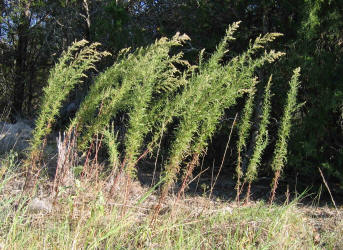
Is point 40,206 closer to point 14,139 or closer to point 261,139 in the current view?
point 261,139

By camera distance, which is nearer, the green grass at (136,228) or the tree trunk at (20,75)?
the green grass at (136,228)

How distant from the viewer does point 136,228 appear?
263cm

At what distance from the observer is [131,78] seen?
117 inches

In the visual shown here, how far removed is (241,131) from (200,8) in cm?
263

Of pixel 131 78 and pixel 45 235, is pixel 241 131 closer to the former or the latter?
pixel 131 78

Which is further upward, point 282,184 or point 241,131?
point 241,131

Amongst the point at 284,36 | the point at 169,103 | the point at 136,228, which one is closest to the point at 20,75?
the point at 284,36

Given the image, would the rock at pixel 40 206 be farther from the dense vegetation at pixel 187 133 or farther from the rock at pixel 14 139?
the rock at pixel 14 139

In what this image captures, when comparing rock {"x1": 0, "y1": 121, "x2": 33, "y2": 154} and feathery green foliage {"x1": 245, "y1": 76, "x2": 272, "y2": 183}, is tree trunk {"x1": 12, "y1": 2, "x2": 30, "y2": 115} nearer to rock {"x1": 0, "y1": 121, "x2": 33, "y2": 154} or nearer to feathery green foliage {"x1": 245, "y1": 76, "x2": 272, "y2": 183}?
rock {"x1": 0, "y1": 121, "x2": 33, "y2": 154}

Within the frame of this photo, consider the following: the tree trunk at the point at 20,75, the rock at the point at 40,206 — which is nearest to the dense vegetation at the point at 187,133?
the rock at the point at 40,206

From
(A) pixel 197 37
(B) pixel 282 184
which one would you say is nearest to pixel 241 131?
(B) pixel 282 184

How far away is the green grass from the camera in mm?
2332

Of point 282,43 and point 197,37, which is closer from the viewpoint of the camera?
point 282,43

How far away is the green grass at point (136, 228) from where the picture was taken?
Answer: 2332 mm
